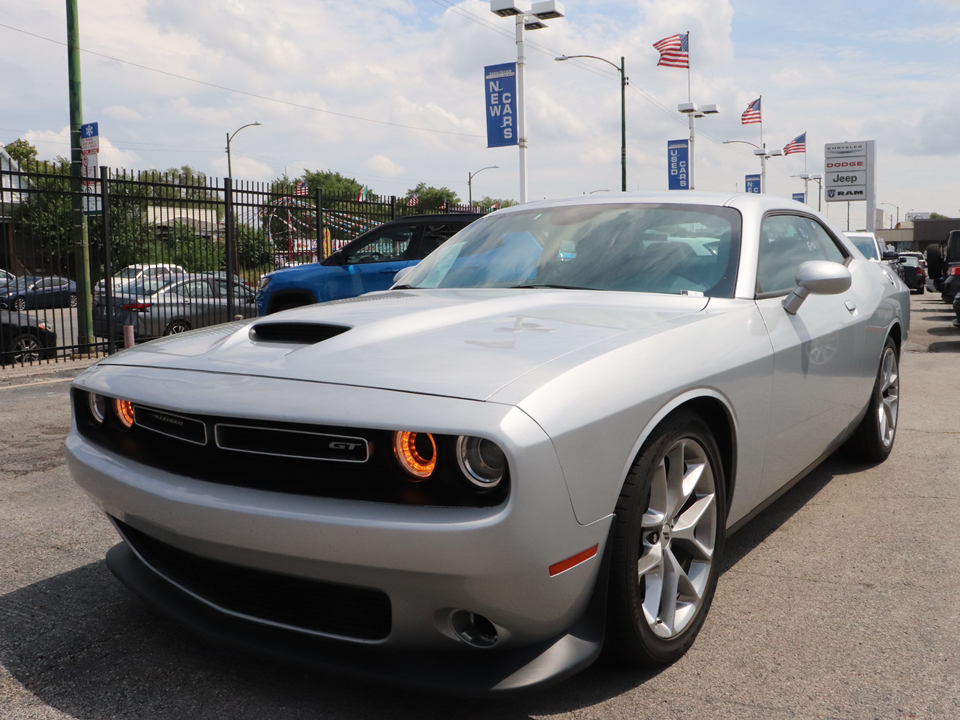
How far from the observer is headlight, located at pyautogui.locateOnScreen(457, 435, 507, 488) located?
6.56ft

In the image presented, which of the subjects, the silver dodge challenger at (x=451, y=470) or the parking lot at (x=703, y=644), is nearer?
the silver dodge challenger at (x=451, y=470)

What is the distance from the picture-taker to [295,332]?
271 cm

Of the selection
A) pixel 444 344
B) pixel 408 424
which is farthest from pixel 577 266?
pixel 408 424

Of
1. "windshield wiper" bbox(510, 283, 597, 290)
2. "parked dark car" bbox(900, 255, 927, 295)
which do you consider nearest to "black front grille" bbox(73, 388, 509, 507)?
"windshield wiper" bbox(510, 283, 597, 290)

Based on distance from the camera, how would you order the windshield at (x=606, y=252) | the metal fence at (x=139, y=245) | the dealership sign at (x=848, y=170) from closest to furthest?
1. the windshield at (x=606, y=252)
2. the metal fence at (x=139, y=245)
3. the dealership sign at (x=848, y=170)

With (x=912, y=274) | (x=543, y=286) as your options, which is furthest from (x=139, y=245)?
(x=912, y=274)

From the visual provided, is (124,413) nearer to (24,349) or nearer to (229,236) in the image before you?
(24,349)

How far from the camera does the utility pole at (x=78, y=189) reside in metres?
12.2

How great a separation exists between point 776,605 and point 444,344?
1.55 metres

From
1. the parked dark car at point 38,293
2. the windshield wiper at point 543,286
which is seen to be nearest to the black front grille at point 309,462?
the windshield wiper at point 543,286

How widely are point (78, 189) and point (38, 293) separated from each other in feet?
5.39

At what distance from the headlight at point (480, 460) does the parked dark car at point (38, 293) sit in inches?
427

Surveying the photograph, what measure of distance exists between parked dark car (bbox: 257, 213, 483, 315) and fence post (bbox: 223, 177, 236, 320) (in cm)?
374

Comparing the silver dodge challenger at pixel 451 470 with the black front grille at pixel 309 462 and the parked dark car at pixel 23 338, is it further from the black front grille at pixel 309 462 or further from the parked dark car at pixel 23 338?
the parked dark car at pixel 23 338
